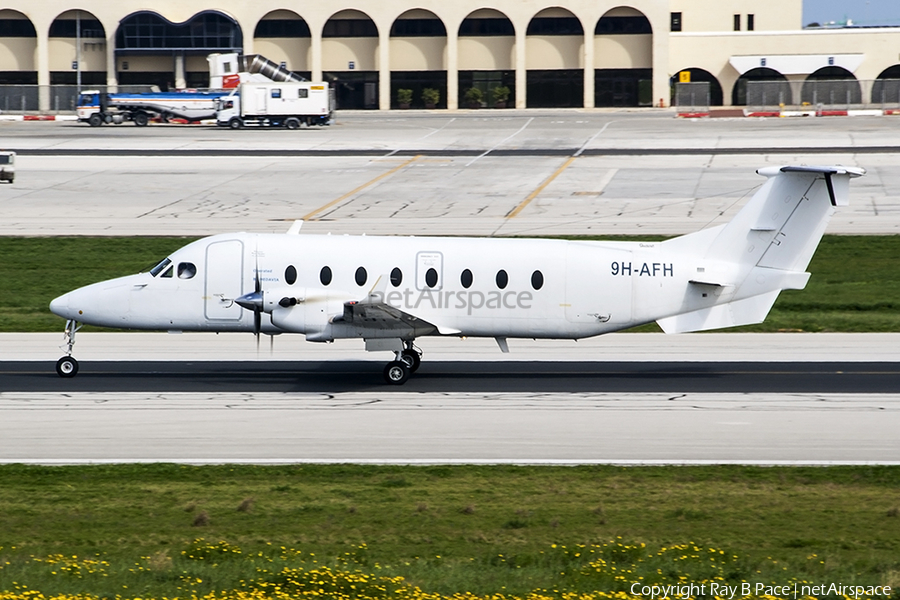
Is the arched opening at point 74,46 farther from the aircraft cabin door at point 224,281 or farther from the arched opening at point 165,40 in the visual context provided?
the aircraft cabin door at point 224,281

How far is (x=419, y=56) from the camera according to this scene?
10375cm

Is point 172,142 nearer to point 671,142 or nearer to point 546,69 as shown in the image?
point 671,142

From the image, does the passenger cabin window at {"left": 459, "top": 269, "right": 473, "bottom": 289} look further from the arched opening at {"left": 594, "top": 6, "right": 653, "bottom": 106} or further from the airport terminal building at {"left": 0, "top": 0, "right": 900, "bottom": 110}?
the arched opening at {"left": 594, "top": 6, "right": 653, "bottom": 106}

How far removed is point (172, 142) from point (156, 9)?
35647mm

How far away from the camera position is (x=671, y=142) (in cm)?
6919

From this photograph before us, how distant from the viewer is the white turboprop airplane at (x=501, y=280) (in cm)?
2272

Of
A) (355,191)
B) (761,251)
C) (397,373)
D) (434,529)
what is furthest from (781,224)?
(355,191)

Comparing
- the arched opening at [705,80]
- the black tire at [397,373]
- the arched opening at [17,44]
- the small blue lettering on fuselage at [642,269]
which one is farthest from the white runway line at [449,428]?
the arched opening at [17,44]

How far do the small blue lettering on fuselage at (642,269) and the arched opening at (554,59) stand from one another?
82.9 meters

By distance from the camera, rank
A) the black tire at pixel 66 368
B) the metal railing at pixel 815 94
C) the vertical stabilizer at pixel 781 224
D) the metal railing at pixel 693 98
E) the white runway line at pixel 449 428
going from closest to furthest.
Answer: the white runway line at pixel 449 428 < the vertical stabilizer at pixel 781 224 < the black tire at pixel 66 368 < the metal railing at pixel 693 98 < the metal railing at pixel 815 94

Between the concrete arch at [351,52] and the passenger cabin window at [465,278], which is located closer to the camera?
the passenger cabin window at [465,278]

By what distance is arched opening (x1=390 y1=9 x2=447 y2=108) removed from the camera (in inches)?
4065

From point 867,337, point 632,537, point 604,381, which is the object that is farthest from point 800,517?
point 867,337

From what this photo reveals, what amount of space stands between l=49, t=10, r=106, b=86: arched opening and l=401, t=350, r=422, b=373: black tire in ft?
285
